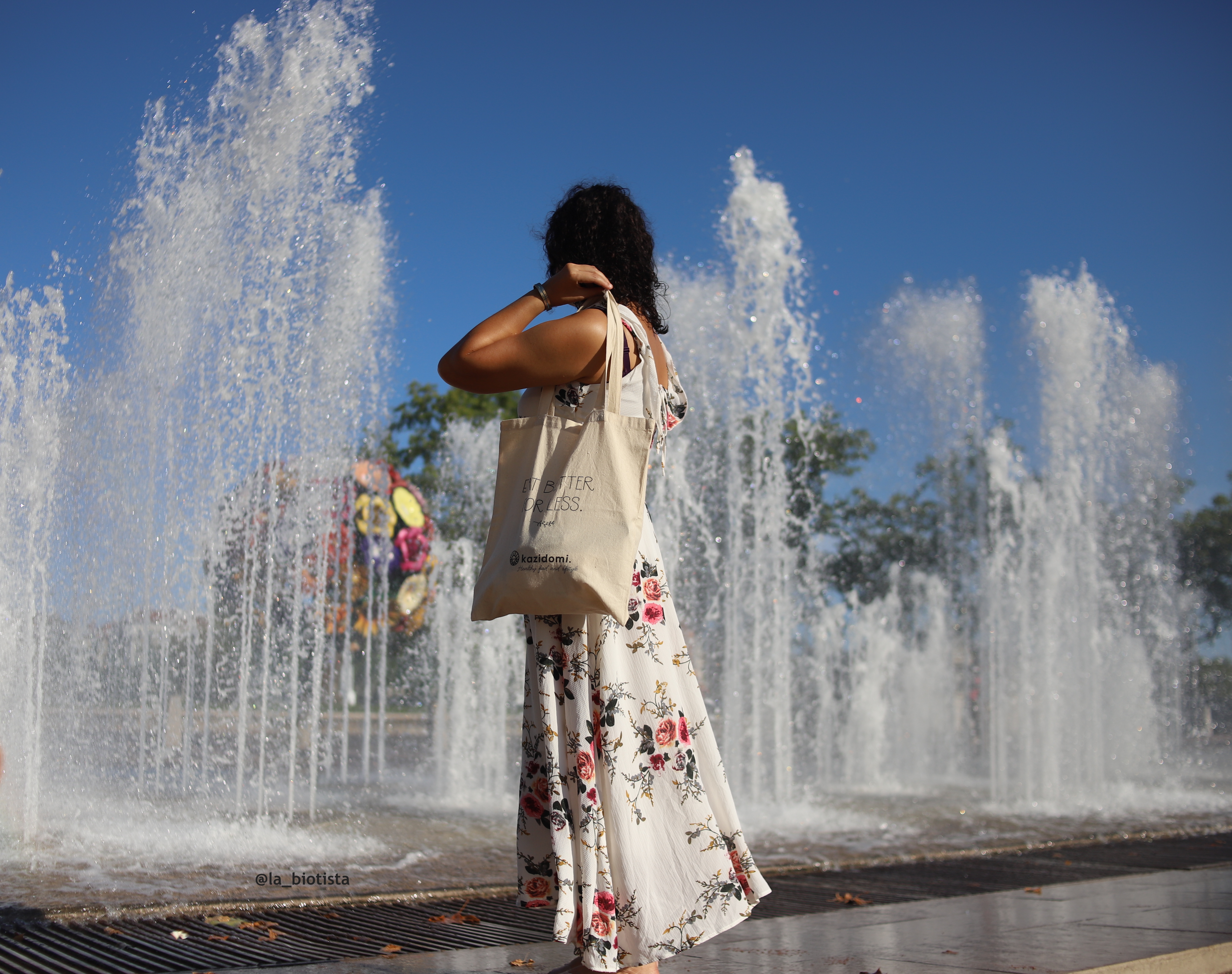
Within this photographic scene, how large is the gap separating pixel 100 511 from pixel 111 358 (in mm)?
906

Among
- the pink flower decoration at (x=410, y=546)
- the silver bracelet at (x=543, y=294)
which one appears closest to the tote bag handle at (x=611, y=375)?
the silver bracelet at (x=543, y=294)

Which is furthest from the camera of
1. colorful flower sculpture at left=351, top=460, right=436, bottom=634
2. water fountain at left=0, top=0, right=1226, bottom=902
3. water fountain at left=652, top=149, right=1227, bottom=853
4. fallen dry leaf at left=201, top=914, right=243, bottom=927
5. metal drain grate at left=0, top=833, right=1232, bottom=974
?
colorful flower sculpture at left=351, top=460, right=436, bottom=634

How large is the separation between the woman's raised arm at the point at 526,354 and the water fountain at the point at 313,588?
2668mm

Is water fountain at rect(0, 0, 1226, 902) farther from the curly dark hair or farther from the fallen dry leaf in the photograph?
the curly dark hair

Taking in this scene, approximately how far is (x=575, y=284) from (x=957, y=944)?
7.00 ft

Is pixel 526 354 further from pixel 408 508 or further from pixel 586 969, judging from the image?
pixel 408 508

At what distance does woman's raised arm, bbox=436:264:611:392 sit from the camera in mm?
2031

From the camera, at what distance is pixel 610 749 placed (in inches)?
81.4

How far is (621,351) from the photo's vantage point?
2086mm

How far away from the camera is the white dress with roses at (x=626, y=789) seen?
2027 millimetres

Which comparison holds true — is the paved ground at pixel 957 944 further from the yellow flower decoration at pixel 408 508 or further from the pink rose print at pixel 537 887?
the yellow flower decoration at pixel 408 508

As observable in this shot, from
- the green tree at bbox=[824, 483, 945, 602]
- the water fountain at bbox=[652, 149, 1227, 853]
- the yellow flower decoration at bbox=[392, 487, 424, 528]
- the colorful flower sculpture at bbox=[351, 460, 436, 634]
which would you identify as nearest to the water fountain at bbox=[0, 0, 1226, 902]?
the water fountain at bbox=[652, 149, 1227, 853]

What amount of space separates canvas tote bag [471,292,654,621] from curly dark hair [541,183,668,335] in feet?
1.05

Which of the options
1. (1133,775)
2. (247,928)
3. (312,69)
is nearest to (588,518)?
(247,928)
